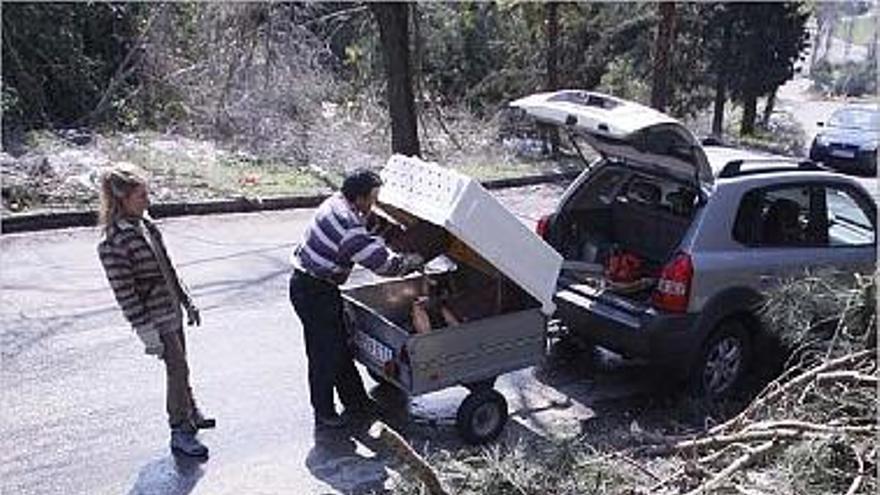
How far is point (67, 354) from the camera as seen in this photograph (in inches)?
300

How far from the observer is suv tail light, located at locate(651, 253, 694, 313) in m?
6.56

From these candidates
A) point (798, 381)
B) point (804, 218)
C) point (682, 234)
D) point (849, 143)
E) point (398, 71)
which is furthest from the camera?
point (849, 143)

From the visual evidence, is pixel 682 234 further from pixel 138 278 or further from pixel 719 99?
pixel 719 99

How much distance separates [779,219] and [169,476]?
4.39 m

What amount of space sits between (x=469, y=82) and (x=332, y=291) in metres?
16.9

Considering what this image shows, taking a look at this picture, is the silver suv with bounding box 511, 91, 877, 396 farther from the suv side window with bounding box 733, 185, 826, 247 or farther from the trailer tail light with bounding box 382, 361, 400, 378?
the trailer tail light with bounding box 382, 361, 400, 378

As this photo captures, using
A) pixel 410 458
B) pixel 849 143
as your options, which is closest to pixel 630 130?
pixel 410 458

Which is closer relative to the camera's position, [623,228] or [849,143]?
[623,228]

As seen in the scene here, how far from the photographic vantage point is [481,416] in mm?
6336

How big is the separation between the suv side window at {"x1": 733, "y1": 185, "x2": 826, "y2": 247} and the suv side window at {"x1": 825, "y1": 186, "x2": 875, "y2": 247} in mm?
164

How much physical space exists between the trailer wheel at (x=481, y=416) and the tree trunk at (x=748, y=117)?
22181mm

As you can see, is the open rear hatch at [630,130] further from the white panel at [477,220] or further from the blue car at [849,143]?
the blue car at [849,143]

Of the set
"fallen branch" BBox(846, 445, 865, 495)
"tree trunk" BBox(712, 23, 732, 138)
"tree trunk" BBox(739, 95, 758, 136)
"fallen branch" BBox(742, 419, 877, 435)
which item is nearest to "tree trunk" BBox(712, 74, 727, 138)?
"tree trunk" BBox(712, 23, 732, 138)

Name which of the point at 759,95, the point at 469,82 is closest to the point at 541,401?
the point at 469,82
